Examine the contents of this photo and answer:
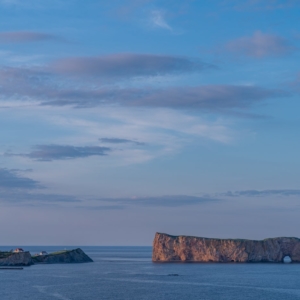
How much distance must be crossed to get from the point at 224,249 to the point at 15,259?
57.1m

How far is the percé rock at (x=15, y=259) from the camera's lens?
164 metres

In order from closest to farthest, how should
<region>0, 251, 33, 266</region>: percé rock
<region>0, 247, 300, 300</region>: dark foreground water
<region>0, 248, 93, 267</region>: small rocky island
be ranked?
1. <region>0, 247, 300, 300</region>: dark foreground water
2. <region>0, 251, 33, 266</region>: percé rock
3. <region>0, 248, 93, 267</region>: small rocky island

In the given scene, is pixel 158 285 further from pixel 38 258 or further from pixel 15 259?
pixel 38 258

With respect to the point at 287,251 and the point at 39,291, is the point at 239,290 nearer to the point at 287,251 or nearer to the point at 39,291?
the point at 39,291

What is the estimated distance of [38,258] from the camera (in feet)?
595

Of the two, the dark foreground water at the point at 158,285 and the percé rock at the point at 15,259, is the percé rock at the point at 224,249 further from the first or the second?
the percé rock at the point at 15,259

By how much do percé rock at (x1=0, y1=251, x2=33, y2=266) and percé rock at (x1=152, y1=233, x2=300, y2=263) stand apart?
36840 millimetres

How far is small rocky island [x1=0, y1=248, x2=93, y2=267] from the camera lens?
16438 cm

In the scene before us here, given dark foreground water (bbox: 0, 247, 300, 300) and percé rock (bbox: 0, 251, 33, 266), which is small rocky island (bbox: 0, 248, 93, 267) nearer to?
percé rock (bbox: 0, 251, 33, 266)

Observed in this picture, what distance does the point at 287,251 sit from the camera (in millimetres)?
177625

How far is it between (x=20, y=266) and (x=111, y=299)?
78.2 m

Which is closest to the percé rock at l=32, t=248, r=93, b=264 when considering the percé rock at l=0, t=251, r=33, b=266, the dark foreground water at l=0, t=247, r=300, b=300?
the percé rock at l=0, t=251, r=33, b=266

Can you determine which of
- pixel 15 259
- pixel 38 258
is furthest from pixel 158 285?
pixel 38 258

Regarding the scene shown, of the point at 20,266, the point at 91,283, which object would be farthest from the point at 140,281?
the point at 20,266
